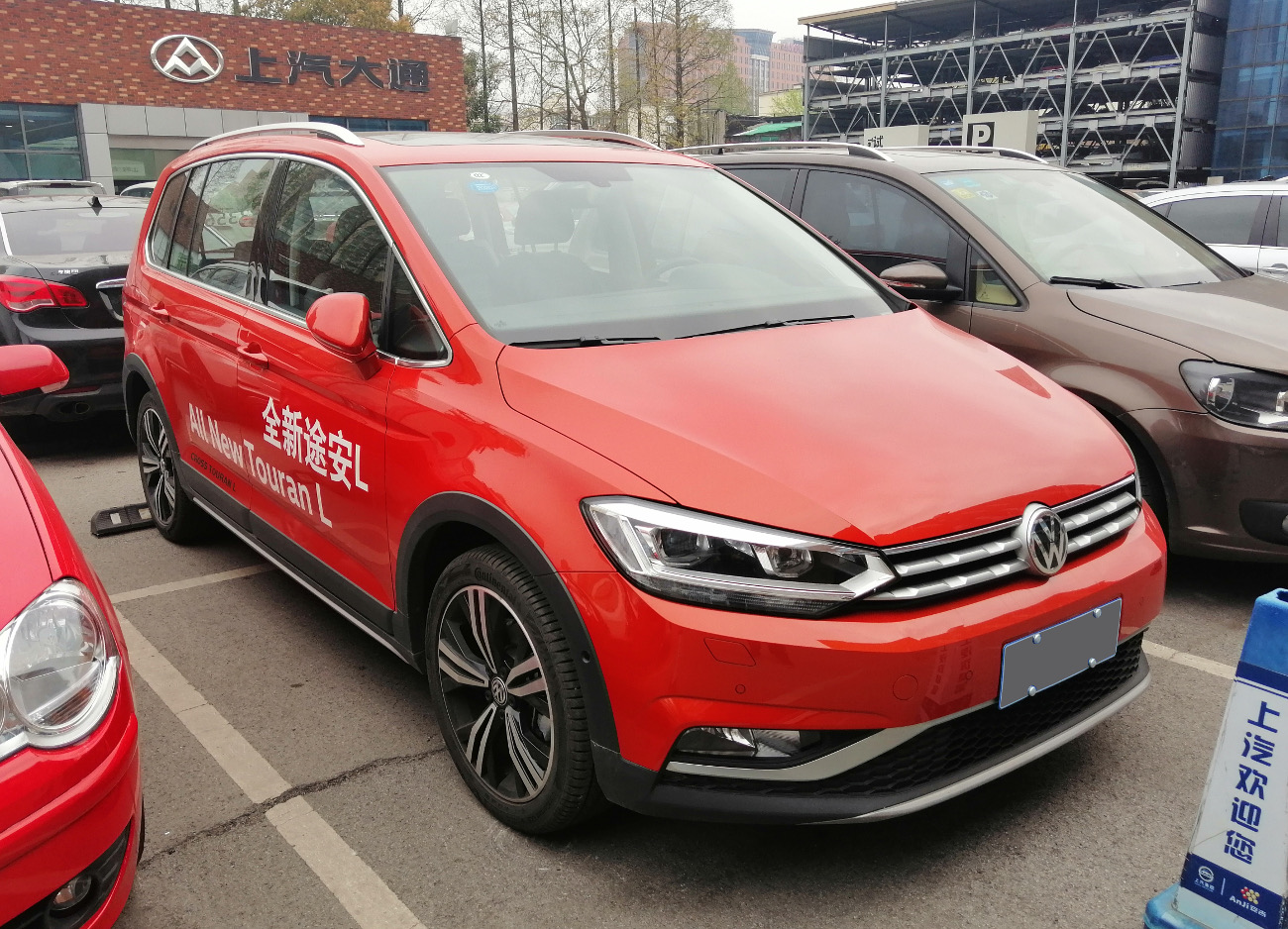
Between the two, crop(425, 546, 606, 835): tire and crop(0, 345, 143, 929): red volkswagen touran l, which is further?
crop(425, 546, 606, 835): tire

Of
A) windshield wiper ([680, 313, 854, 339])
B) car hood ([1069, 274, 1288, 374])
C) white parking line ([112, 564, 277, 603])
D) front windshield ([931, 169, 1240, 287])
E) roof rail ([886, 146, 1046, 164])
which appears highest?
roof rail ([886, 146, 1046, 164])

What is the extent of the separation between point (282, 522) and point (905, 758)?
7.31ft

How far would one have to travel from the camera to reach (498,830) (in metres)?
2.67

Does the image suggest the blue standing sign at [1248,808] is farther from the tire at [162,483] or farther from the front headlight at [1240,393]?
the tire at [162,483]

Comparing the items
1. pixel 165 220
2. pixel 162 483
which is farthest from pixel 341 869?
pixel 165 220

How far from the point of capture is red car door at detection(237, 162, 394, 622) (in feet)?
9.86

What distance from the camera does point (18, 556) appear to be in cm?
196

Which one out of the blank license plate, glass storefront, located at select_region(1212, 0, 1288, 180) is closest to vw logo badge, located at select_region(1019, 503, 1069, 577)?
the blank license plate

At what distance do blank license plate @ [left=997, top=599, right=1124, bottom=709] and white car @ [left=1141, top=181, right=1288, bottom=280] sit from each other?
6078 millimetres

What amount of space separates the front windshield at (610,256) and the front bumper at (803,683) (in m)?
0.95

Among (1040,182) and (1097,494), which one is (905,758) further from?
(1040,182)

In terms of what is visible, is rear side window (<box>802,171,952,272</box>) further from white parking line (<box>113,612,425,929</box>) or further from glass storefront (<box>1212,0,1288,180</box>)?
glass storefront (<box>1212,0,1288,180</box>)

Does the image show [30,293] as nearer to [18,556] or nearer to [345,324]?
[345,324]

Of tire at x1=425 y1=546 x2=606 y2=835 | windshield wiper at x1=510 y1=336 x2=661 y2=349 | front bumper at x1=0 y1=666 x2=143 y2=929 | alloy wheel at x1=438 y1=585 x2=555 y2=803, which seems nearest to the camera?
front bumper at x1=0 y1=666 x2=143 y2=929
